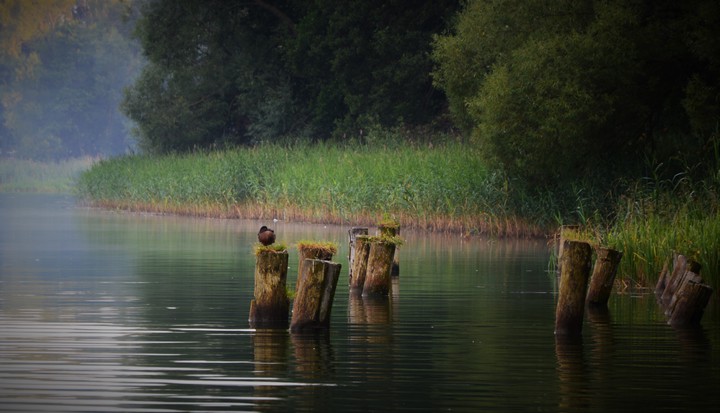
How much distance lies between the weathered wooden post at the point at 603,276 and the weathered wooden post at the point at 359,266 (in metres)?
3.30

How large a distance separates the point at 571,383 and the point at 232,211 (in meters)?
35.2

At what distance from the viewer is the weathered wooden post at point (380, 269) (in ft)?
62.0

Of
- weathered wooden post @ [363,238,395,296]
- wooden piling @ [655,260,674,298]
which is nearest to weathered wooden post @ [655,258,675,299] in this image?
wooden piling @ [655,260,674,298]

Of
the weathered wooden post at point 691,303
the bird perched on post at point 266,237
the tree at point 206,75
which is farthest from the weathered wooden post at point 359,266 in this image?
the tree at point 206,75

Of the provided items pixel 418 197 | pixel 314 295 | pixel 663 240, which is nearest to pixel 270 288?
pixel 314 295

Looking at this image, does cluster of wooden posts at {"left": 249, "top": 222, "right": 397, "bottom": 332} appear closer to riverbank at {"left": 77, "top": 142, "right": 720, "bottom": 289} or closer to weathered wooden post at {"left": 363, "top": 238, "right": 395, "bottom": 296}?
weathered wooden post at {"left": 363, "top": 238, "right": 395, "bottom": 296}

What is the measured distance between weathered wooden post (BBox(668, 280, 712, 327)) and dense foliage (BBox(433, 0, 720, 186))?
12199mm

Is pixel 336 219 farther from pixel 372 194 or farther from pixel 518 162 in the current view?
pixel 518 162

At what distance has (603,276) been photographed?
56.5 feet

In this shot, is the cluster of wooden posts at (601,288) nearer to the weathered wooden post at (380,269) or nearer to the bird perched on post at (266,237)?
the weathered wooden post at (380,269)

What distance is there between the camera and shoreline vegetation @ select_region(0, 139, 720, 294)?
19.7 m

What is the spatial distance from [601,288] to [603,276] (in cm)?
15

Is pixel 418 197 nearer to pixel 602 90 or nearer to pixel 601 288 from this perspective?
pixel 602 90

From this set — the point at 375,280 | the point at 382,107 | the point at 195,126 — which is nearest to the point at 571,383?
the point at 375,280
